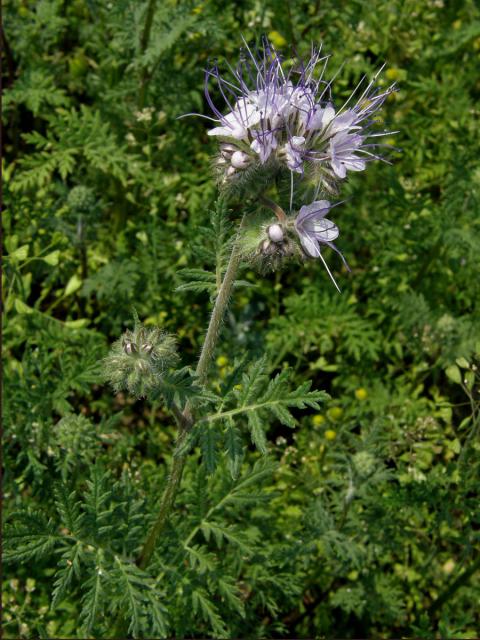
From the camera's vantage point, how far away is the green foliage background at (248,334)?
3443 mm

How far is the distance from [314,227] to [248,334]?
224 centimetres

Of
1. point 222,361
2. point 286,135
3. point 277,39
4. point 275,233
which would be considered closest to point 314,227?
point 275,233

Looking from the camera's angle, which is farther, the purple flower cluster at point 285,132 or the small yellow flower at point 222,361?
the small yellow flower at point 222,361

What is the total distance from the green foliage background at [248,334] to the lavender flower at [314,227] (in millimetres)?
1087

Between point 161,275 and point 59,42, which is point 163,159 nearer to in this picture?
point 161,275

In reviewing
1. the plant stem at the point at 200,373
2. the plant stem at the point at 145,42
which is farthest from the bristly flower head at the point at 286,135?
the plant stem at the point at 145,42

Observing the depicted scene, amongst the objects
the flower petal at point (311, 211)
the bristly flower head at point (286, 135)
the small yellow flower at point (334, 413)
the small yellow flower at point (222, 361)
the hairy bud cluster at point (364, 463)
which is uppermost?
the bristly flower head at point (286, 135)

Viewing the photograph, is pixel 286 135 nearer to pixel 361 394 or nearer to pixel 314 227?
pixel 314 227

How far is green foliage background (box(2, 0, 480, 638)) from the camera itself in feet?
11.3

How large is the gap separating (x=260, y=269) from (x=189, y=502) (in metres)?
1.57

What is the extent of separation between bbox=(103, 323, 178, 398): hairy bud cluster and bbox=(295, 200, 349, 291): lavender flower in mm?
607

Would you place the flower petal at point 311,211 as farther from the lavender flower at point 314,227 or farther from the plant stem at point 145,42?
the plant stem at point 145,42

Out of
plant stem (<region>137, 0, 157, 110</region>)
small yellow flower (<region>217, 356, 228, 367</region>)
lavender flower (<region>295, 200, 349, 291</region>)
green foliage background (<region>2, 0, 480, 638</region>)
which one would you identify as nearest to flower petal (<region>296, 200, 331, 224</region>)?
lavender flower (<region>295, 200, 349, 291</region>)

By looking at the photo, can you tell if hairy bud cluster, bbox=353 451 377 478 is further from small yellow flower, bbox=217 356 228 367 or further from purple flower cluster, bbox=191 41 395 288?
purple flower cluster, bbox=191 41 395 288
